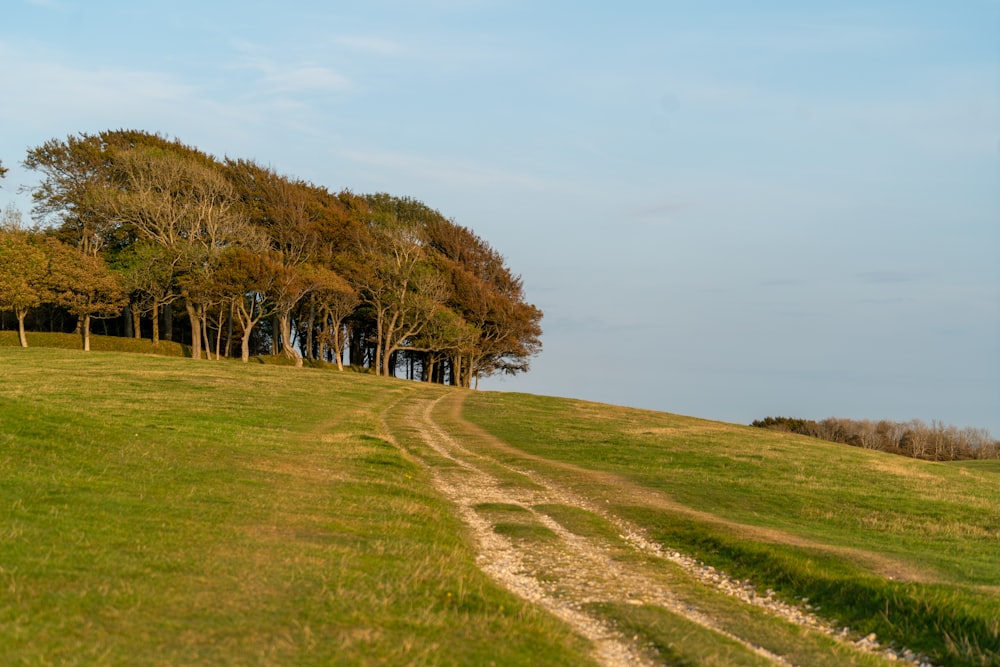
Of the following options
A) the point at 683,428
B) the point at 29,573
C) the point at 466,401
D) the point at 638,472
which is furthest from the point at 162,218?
the point at 29,573

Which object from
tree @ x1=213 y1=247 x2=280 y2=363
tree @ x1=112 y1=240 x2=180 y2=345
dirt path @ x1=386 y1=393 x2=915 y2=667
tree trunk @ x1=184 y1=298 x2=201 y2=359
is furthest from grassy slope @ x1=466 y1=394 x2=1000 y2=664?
tree @ x1=112 y1=240 x2=180 y2=345

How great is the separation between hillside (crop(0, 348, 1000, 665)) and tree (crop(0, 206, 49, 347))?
128ft

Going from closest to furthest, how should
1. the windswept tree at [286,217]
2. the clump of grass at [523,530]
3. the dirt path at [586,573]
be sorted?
the dirt path at [586,573], the clump of grass at [523,530], the windswept tree at [286,217]

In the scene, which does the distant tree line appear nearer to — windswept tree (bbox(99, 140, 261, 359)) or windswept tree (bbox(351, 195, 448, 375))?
windswept tree (bbox(351, 195, 448, 375))

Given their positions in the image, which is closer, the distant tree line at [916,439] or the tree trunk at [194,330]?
the tree trunk at [194,330]

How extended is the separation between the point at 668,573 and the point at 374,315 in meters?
77.8

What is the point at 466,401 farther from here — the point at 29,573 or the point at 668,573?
the point at 29,573

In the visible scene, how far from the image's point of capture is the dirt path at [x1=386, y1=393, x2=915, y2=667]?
36.1ft

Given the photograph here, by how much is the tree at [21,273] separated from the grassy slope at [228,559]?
155 feet

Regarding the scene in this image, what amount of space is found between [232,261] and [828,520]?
198 ft

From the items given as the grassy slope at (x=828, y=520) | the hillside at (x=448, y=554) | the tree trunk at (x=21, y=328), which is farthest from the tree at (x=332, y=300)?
the hillside at (x=448, y=554)

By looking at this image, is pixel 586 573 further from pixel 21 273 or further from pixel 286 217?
pixel 286 217

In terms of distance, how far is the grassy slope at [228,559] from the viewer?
862 cm

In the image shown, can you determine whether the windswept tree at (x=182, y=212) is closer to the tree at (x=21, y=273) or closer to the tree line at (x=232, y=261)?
the tree line at (x=232, y=261)
